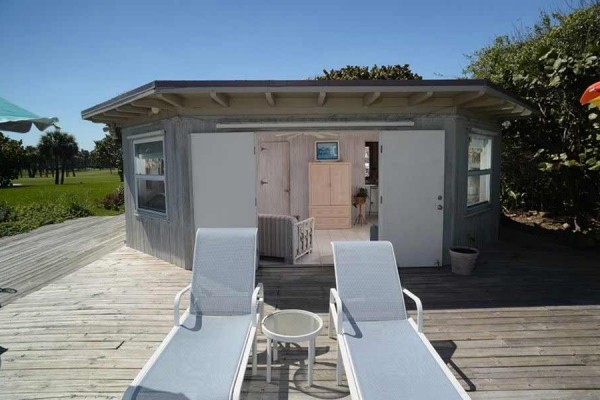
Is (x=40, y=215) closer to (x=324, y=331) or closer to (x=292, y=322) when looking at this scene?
(x=324, y=331)

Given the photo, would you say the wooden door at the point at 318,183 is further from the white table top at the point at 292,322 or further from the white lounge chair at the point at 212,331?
the white table top at the point at 292,322

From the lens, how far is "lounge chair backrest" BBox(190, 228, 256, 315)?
3230 millimetres

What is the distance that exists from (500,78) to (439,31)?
235cm

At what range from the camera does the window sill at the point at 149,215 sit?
6.32 metres

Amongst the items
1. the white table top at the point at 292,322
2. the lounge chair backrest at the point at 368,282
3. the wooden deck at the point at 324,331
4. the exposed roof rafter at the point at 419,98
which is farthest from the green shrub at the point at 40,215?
the exposed roof rafter at the point at 419,98

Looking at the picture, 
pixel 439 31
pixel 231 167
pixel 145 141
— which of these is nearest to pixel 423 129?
pixel 231 167

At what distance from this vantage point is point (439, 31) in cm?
982

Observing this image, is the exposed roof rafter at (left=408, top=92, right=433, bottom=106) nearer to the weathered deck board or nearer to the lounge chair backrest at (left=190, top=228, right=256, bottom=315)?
the lounge chair backrest at (left=190, top=228, right=256, bottom=315)

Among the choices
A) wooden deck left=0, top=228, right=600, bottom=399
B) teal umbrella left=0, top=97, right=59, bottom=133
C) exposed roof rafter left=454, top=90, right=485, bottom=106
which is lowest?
wooden deck left=0, top=228, right=600, bottom=399

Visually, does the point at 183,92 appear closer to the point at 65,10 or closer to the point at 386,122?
the point at 386,122

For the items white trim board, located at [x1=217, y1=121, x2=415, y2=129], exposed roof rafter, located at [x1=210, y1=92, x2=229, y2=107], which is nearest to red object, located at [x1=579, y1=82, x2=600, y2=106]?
white trim board, located at [x1=217, y1=121, x2=415, y2=129]

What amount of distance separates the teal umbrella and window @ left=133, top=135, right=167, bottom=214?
1925 mm

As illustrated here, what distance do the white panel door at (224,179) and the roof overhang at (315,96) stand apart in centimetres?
52

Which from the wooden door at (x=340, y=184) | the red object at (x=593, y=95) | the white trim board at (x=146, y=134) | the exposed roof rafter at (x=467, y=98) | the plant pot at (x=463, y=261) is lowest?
the plant pot at (x=463, y=261)
